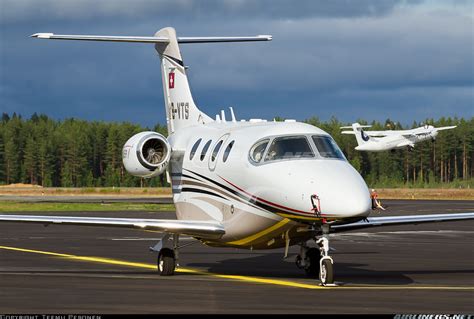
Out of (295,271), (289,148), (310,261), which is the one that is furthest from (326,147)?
(295,271)

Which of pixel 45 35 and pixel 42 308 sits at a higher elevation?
pixel 45 35

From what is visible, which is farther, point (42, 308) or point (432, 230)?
point (432, 230)

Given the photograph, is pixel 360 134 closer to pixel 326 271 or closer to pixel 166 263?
pixel 166 263

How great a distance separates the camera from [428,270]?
80.2 feet

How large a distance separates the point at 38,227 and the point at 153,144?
25902mm

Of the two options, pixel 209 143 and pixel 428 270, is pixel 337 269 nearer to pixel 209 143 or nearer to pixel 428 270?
pixel 428 270

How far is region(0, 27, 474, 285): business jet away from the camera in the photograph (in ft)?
63.3

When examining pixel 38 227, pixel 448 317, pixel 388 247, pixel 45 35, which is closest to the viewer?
pixel 448 317

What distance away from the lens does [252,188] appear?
21.1 meters

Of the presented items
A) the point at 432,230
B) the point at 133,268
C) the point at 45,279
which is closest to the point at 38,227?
the point at 432,230

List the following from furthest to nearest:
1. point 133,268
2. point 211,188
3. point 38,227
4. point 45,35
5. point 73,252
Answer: point 38,227
point 73,252
point 45,35
point 133,268
point 211,188

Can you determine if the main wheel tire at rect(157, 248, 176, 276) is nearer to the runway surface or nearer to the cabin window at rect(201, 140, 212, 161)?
the runway surface

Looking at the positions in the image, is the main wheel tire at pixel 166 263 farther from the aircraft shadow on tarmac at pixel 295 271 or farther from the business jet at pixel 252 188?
the aircraft shadow on tarmac at pixel 295 271

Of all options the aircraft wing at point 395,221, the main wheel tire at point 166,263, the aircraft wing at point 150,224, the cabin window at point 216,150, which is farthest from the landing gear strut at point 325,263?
the main wheel tire at point 166,263
